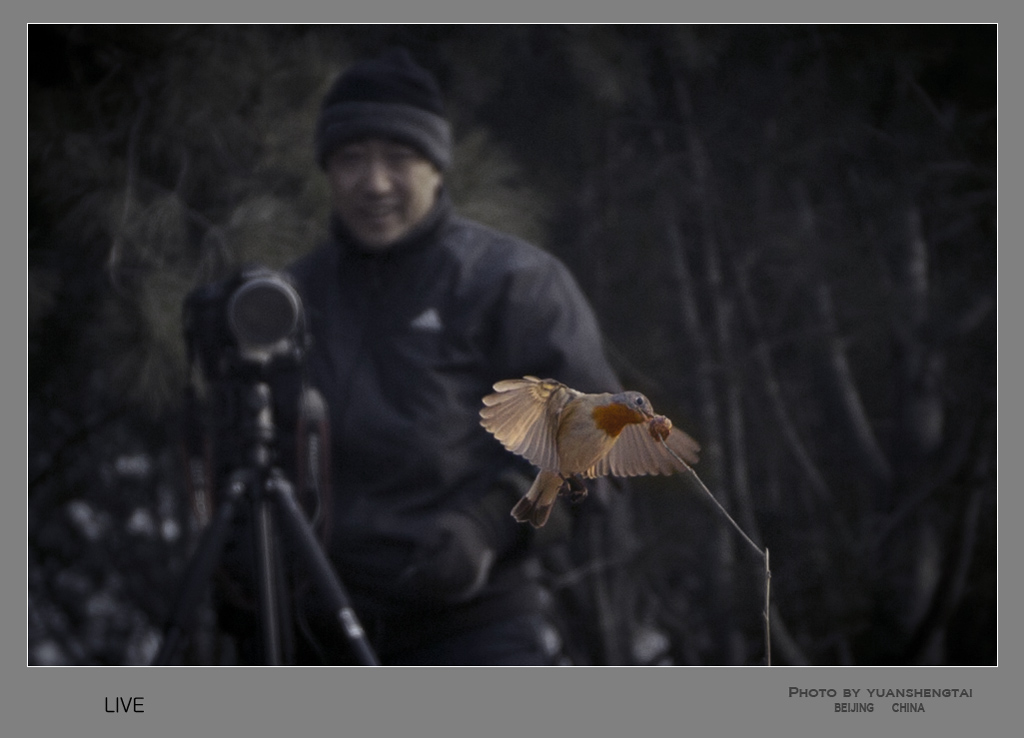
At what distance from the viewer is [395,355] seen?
2.76 feet

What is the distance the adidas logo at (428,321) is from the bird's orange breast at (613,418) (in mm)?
521

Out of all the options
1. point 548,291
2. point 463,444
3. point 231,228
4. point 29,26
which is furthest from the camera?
point 231,228

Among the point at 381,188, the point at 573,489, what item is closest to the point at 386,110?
the point at 381,188

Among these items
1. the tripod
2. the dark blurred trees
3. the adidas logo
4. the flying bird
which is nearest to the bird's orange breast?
the flying bird

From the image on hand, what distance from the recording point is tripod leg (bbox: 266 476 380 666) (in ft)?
2.90

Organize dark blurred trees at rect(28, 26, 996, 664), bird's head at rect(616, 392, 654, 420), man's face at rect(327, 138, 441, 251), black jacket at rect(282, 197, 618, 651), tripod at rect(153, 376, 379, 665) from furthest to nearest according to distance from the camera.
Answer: dark blurred trees at rect(28, 26, 996, 664), man's face at rect(327, 138, 441, 251), tripod at rect(153, 376, 379, 665), black jacket at rect(282, 197, 618, 651), bird's head at rect(616, 392, 654, 420)

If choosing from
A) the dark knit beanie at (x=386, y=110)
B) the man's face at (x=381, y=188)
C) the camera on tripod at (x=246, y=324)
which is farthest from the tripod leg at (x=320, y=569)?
the dark knit beanie at (x=386, y=110)

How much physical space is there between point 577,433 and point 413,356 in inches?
22.5

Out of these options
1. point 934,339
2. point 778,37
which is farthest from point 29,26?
point 934,339

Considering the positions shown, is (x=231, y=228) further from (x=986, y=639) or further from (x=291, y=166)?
(x=986, y=639)

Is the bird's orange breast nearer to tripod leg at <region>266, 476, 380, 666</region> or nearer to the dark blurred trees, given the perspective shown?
tripod leg at <region>266, 476, 380, 666</region>

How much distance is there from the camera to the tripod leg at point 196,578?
92 cm

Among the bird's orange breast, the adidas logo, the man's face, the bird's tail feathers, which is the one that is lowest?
the bird's tail feathers

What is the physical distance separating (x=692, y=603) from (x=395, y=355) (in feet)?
2.12
